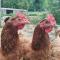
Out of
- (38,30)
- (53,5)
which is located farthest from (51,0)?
(38,30)

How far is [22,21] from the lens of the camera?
415 centimetres

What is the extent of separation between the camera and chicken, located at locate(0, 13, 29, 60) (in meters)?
4.11

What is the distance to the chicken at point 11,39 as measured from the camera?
4105mm

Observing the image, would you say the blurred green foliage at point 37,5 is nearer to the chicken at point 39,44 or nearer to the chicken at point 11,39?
the chicken at point 39,44

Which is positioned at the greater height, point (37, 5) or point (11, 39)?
point (37, 5)

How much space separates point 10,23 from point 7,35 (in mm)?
180

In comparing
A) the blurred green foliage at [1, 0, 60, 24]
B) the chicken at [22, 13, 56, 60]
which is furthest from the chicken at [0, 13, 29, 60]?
the blurred green foliage at [1, 0, 60, 24]

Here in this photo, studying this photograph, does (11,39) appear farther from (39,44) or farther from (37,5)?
(37,5)

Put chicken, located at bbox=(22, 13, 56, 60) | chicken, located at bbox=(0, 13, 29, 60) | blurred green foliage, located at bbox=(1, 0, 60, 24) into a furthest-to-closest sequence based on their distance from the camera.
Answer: blurred green foliage, located at bbox=(1, 0, 60, 24)
chicken, located at bbox=(22, 13, 56, 60)
chicken, located at bbox=(0, 13, 29, 60)

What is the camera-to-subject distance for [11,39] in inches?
163

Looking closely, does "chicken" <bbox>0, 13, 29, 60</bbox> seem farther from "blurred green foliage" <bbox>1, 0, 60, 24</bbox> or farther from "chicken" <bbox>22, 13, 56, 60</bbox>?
"blurred green foliage" <bbox>1, 0, 60, 24</bbox>

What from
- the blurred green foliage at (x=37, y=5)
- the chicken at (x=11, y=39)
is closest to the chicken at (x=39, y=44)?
the chicken at (x=11, y=39)

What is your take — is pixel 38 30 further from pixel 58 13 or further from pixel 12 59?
pixel 58 13

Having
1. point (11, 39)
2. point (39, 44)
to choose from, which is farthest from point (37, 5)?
point (11, 39)
